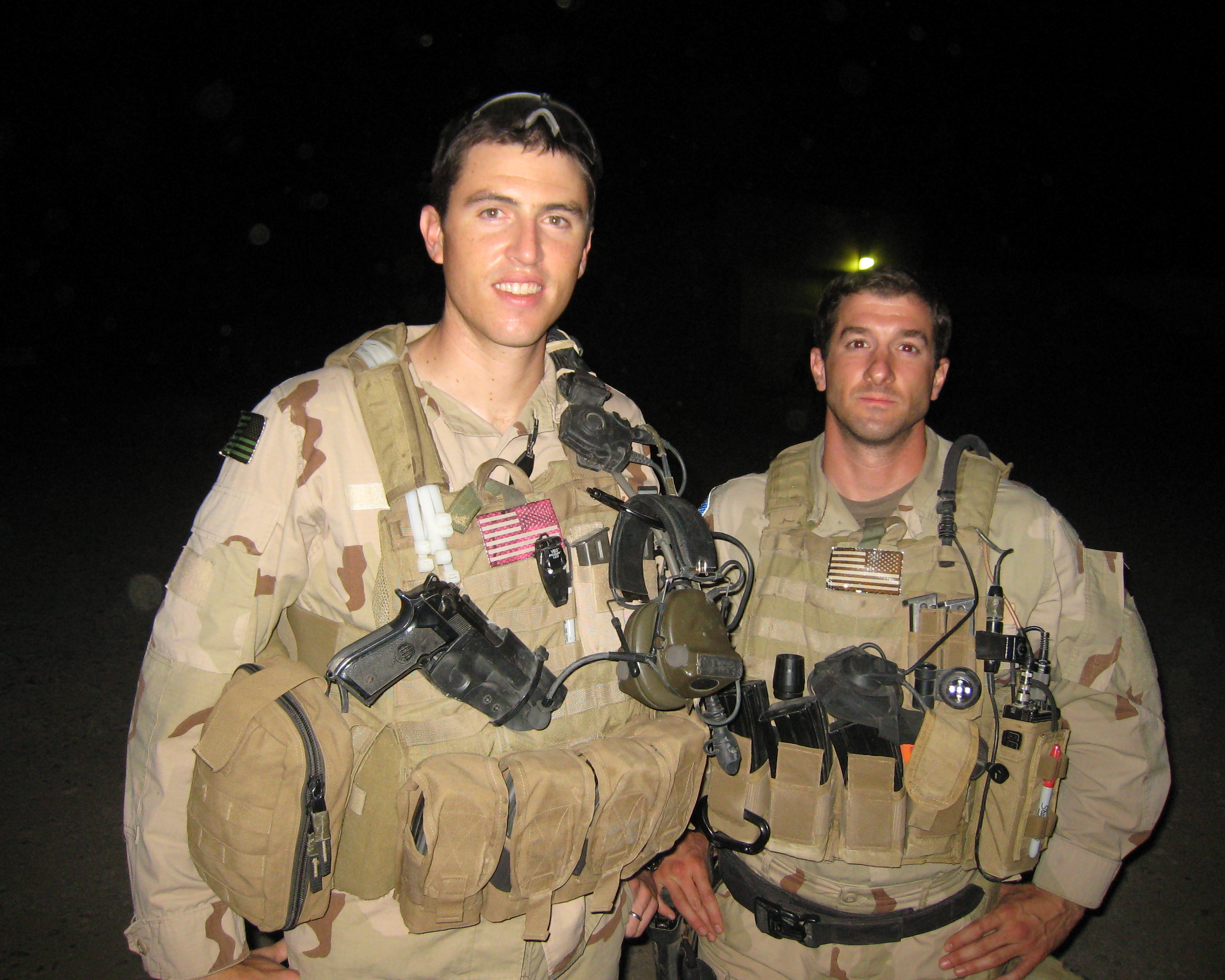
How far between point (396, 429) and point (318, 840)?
0.78 meters

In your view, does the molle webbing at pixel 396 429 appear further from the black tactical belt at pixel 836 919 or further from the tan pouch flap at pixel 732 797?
the black tactical belt at pixel 836 919

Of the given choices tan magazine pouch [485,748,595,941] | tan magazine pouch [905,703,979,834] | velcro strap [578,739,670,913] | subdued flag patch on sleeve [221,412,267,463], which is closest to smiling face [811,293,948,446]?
tan magazine pouch [905,703,979,834]

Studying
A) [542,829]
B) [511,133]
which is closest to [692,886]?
[542,829]

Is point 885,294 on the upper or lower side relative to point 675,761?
upper

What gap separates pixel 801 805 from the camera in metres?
1.88

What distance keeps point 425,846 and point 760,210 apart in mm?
16756

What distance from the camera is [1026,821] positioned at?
Result: 1857mm

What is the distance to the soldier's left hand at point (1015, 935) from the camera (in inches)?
73.9

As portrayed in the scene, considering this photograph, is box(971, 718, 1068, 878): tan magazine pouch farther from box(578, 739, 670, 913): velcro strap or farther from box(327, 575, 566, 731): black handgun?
box(327, 575, 566, 731): black handgun

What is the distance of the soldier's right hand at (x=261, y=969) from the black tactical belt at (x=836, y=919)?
1157 millimetres

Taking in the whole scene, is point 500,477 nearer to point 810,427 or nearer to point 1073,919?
point 1073,919

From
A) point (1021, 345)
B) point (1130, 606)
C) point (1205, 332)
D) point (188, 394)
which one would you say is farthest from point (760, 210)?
point (1130, 606)

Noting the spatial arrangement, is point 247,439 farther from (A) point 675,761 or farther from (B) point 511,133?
(A) point 675,761

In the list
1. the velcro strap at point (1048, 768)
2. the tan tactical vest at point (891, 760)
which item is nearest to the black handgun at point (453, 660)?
the tan tactical vest at point (891, 760)
